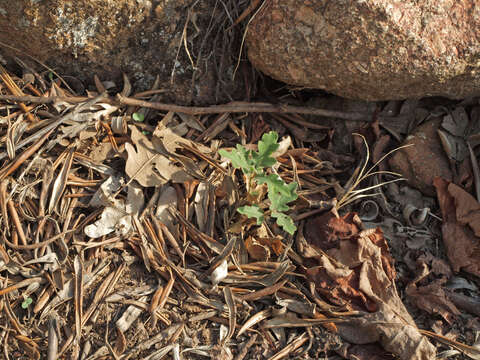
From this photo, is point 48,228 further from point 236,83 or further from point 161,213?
point 236,83

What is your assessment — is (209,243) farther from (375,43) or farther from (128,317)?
(375,43)

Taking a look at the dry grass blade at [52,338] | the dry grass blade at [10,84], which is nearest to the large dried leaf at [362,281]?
the dry grass blade at [52,338]

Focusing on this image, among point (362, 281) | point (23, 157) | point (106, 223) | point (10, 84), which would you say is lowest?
point (362, 281)

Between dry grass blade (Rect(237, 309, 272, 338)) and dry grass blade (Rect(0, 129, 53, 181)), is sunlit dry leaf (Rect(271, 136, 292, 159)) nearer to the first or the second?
dry grass blade (Rect(237, 309, 272, 338))

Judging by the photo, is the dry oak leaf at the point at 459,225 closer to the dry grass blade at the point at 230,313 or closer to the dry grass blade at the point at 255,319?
the dry grass blade at the point at 255,319

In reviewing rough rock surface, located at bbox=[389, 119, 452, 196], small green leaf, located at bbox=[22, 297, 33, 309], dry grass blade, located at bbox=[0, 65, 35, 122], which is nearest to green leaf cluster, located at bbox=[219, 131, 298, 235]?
rough rock surface, located at bbox=[389, 119, 452, 196]

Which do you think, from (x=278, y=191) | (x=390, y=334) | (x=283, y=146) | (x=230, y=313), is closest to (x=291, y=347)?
(x=230, y=313)
